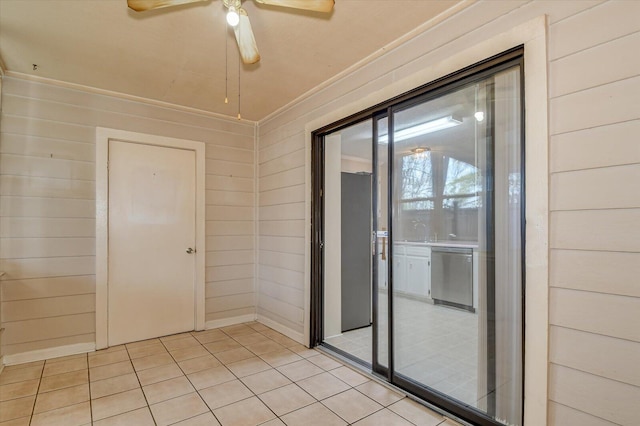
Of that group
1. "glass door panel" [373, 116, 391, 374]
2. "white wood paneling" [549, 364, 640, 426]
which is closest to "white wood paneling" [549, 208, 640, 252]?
"white wood paneling" [549, 364, 640, 426]

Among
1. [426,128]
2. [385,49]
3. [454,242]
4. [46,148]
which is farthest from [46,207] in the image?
[454,242]

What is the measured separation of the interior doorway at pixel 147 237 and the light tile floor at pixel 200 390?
39 centimetres

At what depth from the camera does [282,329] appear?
381 cm

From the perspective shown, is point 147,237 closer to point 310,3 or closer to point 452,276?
point 310,3

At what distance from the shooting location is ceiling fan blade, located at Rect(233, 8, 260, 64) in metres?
1.85

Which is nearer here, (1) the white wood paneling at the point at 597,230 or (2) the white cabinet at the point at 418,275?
(1) the white wood paneling at the point at 597,230

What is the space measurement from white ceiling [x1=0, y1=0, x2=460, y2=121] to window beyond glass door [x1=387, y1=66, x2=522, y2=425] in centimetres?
65

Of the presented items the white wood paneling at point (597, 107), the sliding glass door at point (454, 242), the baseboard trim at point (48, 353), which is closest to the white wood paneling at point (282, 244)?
the sliding glass door at point (454, 242)

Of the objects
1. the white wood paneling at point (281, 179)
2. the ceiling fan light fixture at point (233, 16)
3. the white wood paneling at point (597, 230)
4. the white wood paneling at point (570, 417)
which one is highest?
the ceiling fan light fixture at point (233, 16)

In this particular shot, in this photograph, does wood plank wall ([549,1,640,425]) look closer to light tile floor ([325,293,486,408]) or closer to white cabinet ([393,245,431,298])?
light tile floor ([325,293,486,408])

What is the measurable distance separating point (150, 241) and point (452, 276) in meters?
3.15

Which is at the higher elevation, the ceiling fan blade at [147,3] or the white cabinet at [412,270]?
the ceiling fan blade at [147,3]

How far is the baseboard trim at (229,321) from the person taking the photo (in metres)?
4.00

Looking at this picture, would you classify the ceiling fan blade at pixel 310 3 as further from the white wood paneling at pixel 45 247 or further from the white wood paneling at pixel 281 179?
the white wood paneling at pixel 45 247
